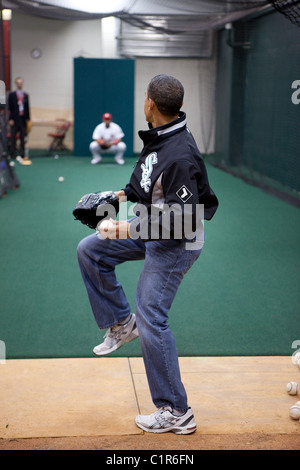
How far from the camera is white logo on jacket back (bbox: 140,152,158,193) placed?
251cm

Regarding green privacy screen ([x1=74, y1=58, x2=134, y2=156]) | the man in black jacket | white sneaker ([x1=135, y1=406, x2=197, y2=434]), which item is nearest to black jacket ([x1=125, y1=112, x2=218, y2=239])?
the man in black jacket

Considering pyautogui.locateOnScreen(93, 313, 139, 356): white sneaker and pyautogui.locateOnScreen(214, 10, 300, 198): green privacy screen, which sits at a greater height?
pyautogui.locateOnScreen(214, 10, 300, 198): green privacy screen

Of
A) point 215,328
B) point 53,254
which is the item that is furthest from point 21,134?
point 215,328

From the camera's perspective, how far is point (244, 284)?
16.7 ft

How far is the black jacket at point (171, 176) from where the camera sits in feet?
7.87

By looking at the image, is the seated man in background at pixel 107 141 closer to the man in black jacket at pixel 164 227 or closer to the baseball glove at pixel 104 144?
the baseball glove at pixel 104 144

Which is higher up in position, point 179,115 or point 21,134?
point 179,115

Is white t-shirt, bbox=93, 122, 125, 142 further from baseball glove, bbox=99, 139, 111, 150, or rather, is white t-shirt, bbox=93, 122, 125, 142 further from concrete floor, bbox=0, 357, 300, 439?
concrete floor, bbox=0, 357, 300, 439

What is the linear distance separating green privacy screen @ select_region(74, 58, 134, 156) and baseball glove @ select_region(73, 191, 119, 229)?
12848 millimetres

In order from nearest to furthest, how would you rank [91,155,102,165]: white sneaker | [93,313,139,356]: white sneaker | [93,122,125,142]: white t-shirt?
[93,313,139,356]: white sneaker → [91,155,102,165]: white sneaker → [93,122,125,142]: white t-shirt

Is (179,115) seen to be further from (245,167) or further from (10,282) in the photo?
(245,167)

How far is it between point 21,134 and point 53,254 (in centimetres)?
809

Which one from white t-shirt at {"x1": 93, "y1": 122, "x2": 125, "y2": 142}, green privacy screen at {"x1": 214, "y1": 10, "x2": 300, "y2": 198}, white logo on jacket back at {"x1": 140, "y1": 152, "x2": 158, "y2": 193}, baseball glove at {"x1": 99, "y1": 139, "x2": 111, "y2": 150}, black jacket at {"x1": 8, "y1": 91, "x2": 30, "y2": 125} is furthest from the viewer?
white t-shirt at {"x1": 93, "y1": 122, "x2": 125, "y2": 142}

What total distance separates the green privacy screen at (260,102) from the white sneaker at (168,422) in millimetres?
7042
